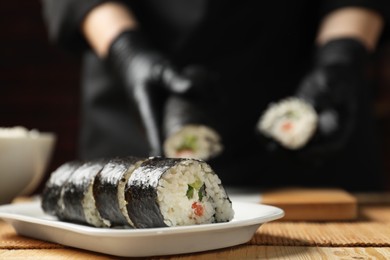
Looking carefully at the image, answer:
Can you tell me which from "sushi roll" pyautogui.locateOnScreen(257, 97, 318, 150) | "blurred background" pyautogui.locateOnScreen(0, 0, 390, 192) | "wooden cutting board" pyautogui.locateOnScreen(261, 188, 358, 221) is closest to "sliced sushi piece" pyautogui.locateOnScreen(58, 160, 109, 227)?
"wooden cutting board" pyautogui.locateOnScreen(261, 188, 358, 221)

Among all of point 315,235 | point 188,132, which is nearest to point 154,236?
point 315,235

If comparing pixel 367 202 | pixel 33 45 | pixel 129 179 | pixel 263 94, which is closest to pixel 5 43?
pixel 33 45

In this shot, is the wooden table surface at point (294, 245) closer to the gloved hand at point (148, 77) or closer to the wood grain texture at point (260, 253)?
the wood grain texture at point (260, 253)

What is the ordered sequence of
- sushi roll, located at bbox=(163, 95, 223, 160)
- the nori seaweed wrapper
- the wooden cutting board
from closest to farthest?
the nori seaweed wrapper < the wooden cutting board < sushi roll, located at bbox=(163, 95, 223, 160)

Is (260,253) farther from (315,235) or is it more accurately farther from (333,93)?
(333,93)

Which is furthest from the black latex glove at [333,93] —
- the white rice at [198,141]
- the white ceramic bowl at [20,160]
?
the white ceramic bowl at [20,160]

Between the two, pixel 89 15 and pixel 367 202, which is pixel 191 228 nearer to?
pixel 367 202

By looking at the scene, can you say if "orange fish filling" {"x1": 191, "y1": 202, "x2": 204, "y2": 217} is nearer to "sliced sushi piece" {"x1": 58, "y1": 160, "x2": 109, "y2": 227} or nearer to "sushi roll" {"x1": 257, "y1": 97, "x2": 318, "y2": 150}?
"sliced sushi piece" {"x1": 58, "y1": 160, "x2": 109, "y2": 227}
